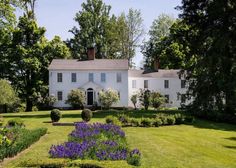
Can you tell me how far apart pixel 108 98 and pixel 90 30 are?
22.0 m

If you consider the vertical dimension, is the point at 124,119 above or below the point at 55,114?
below

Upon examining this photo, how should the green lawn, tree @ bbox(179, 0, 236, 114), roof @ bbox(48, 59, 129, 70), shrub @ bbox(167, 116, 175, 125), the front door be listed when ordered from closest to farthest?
the green lawn → shrub @ bbox(167, 116, 175, 125) → tree @ bbox(179, 0, 236, 114) → the front door → roof @ bbox(48, 59, 129, 70)

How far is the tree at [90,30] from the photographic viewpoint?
66438mm

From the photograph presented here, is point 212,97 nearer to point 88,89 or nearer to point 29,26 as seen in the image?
point 88,89

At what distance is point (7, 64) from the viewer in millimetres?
49688

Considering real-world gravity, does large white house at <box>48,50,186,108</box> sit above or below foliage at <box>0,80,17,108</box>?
above

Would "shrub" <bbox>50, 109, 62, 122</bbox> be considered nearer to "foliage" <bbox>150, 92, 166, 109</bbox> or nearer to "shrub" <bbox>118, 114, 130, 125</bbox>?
"shrub" <bbox>118, 114, 130, 125</bbox>

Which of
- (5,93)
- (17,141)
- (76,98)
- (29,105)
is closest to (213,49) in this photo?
(76,98)

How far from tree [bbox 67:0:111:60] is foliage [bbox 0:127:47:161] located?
149ft

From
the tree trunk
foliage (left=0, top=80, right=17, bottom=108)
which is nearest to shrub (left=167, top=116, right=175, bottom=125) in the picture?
foliage (left=0, top=80, right=17, bottom=108)

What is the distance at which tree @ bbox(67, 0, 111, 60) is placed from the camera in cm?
6644

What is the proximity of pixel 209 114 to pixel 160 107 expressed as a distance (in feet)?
49.3

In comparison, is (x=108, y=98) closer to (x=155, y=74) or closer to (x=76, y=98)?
(x=76, y=98)

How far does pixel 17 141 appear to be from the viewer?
17.0 metres
